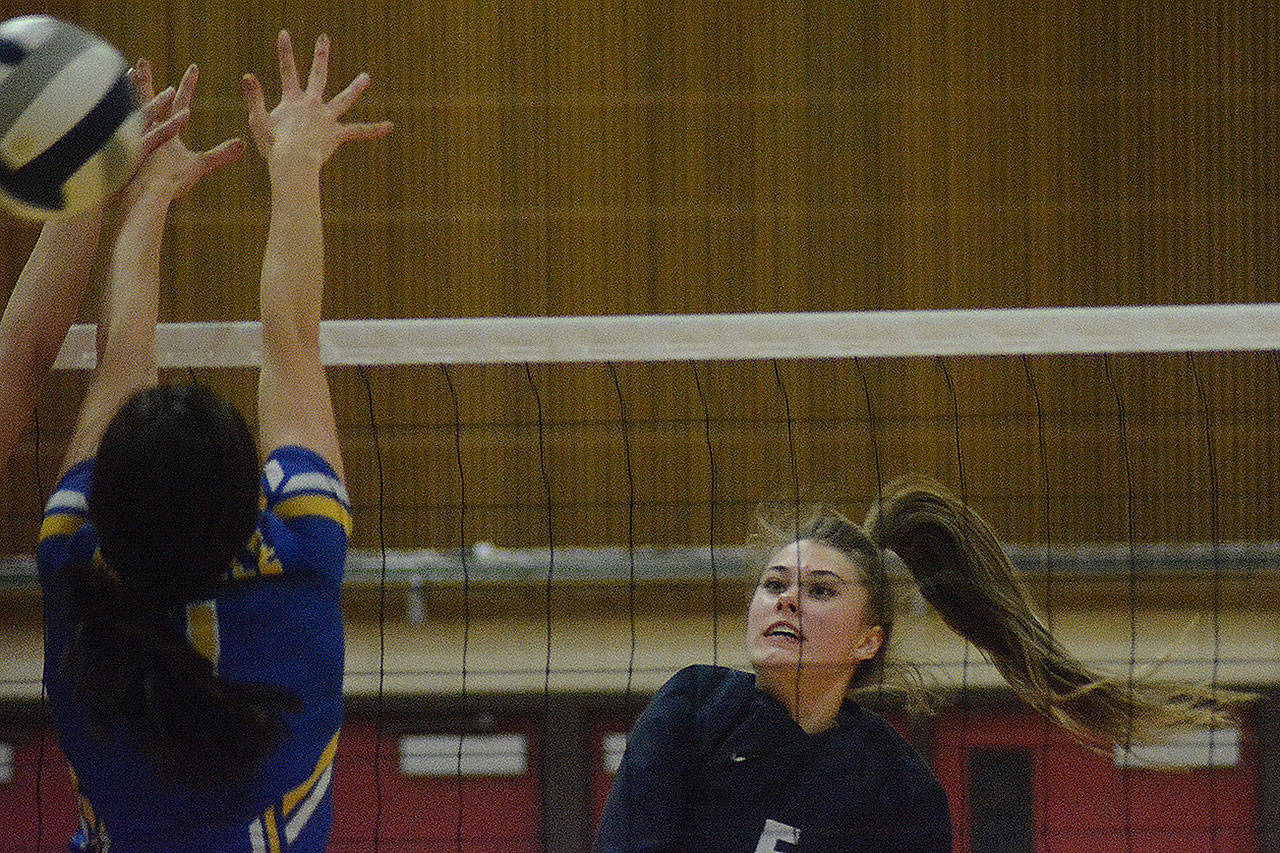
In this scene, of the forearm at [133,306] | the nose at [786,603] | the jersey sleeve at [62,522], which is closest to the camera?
the jersey sleeve at [62,522]

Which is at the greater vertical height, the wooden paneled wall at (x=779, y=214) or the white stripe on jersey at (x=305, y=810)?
the wooden paneled wall at (x=779, y=214)

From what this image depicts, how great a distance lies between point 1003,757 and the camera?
647 cm

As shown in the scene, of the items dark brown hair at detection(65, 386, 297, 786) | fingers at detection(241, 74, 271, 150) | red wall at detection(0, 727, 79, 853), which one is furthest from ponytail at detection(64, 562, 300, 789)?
red wall at detection(0, 727, 79, 853)

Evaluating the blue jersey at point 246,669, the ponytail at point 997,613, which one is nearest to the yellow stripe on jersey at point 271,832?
the blue jersey at point 246,669

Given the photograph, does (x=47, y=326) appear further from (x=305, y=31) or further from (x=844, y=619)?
(x=305, y=31)

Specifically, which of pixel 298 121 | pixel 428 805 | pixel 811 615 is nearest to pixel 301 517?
pixel 298 121

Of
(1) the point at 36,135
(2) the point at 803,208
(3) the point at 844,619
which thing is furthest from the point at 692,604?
(1) the point at 36,135

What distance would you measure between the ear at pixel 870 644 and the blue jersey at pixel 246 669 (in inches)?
58.8

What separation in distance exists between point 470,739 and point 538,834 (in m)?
0.53

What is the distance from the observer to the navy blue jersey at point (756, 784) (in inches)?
102

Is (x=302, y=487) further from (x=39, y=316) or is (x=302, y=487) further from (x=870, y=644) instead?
(x=870, y=644)

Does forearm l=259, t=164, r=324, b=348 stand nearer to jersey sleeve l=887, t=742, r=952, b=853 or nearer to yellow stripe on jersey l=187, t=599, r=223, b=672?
yellow stripe on jersey l=187, t=599, r=223, b=672

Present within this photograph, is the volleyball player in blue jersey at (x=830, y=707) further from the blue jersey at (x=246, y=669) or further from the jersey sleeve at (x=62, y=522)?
the jersey sleeve at (x=62, y=522)

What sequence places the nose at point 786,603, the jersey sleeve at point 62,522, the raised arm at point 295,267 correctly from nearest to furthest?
the jersey sleeve at point 62,522, the raised arm at point 295,267, the nose at point 786,603
